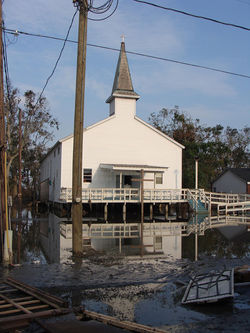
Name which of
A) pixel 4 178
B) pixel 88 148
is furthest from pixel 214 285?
→ pixel 88 148

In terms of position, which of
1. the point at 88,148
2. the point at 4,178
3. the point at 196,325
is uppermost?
the point at 88,148

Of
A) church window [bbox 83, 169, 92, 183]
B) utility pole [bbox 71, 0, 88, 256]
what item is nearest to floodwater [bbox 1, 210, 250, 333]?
utility pole [bbox 71, 0, 88, 256]

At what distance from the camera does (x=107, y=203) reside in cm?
3002

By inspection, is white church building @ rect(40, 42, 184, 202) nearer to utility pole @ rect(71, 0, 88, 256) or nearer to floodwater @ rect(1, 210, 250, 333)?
floodwater @ rect(1, 210, 250, 333)

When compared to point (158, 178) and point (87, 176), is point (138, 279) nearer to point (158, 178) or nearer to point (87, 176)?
point (87, 176)

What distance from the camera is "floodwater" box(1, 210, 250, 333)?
6457mm

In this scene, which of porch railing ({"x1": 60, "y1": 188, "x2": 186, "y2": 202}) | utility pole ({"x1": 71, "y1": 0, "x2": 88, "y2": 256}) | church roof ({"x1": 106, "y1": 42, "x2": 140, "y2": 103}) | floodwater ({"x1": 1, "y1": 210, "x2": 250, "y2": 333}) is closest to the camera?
floodwater ({"x1": 1, "y1": 210, "x2": 250, "y2": 333})

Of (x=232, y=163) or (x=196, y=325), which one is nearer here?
(x=196, y=325)

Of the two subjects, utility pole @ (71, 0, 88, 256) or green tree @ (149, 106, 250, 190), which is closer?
utility pole @ (71, 0, 88, 256)

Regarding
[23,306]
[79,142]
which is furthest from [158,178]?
[23,306]

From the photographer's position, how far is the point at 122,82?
35188 millimetres

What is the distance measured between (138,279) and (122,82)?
28.0 m

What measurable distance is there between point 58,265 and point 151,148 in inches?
974

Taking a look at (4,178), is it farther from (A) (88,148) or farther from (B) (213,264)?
(A) (88,148)
